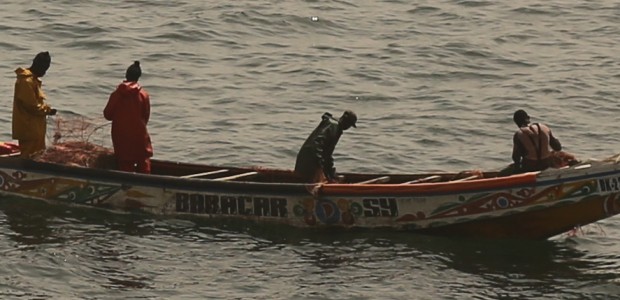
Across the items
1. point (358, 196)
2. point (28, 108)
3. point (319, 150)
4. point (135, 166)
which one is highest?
point (28, 108)

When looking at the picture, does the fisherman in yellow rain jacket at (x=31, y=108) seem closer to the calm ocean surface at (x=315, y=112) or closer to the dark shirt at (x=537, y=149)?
the calm ocean surface at (x=315, y=112)

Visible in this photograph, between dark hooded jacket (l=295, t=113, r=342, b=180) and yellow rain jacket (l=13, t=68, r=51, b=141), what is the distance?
10.2 feet

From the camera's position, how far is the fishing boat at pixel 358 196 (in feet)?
58.1

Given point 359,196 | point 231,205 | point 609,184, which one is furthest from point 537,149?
point 231,205

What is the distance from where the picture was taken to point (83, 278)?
680 inches

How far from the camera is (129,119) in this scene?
19172mm

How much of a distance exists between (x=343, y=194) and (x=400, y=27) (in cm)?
1486

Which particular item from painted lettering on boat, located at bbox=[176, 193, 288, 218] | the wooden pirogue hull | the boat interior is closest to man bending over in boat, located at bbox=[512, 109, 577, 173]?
the wooden pirogue hull

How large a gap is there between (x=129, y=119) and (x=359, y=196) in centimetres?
294

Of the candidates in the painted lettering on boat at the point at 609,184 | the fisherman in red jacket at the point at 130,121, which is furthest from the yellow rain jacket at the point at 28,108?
the painted lettering on boat at the point at 609,184

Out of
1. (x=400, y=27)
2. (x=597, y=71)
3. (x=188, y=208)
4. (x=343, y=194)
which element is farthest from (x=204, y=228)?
(x=400, y=27)

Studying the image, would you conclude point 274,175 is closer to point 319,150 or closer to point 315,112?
point 319,150

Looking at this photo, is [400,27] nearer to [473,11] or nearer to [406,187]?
[473,11]

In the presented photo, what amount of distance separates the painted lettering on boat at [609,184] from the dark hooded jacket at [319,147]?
10.3 ft
